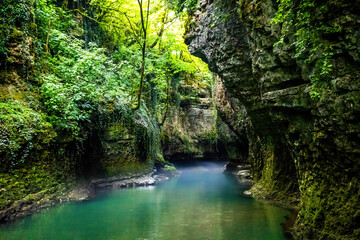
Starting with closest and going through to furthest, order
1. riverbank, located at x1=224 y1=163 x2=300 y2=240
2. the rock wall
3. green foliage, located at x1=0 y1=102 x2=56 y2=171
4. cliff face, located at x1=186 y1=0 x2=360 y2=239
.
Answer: cliff face, located at x1=186 y1=0 x2=360 y2=239
riverbank, located at x1=224 y1=163 x2=300 y2=240
green foliage, located at x1=0 y1=102 x2=56 y2=171
the rock wall

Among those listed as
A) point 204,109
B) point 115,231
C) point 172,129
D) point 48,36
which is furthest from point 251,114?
point 204,109

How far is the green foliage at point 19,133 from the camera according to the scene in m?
7.34

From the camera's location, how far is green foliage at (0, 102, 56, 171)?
734 cm

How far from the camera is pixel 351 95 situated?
4.50 m

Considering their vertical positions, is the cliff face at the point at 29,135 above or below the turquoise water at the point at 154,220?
above

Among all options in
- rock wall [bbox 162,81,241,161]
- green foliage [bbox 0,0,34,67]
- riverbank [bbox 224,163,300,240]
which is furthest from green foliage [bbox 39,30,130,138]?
rock wall [bbox 162,81,241,161]

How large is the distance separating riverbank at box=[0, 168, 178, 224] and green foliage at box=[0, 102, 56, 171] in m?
1.22

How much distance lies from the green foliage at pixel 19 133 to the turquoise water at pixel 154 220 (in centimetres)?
182

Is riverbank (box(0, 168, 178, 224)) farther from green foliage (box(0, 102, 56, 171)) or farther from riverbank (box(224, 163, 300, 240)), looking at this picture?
riverbank (box(224, 163, 300, 240))

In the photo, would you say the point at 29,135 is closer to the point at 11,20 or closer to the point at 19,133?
the point at 19,133

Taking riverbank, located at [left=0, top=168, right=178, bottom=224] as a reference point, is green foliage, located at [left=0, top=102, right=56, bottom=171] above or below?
above

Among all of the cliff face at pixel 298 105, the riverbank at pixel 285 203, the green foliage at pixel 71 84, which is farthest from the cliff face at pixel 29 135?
the riverbank at pixel 285 203

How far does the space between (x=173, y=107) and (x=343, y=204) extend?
18271 millimetres

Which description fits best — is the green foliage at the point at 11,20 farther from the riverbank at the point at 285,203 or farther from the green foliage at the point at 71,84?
the riverbank at the point at 285,203
